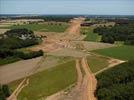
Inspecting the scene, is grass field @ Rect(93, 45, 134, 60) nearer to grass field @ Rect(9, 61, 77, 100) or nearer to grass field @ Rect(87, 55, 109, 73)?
grass field @ Rect(87, 55, 109, 73)

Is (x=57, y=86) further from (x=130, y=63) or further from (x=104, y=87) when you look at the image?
(x=130, y=63)

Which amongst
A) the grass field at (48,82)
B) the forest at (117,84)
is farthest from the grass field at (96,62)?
the forest at (117,84)

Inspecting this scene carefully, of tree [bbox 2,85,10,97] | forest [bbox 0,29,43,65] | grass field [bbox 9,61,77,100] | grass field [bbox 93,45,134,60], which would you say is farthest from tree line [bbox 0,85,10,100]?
grass field [bbox 93,45,134,60]

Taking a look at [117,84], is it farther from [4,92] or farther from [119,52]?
[119,52]

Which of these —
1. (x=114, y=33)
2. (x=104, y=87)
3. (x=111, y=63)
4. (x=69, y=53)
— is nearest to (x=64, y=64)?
(x=111, y=63)

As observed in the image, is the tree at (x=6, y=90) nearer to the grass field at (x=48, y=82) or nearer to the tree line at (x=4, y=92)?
the tree line at (x=4, y=92)

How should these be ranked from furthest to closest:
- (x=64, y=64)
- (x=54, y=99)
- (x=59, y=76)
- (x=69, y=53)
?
(x=69, y=53) < (x=64, y=64) < (x=59, y=76) < (x=54, y=99)
